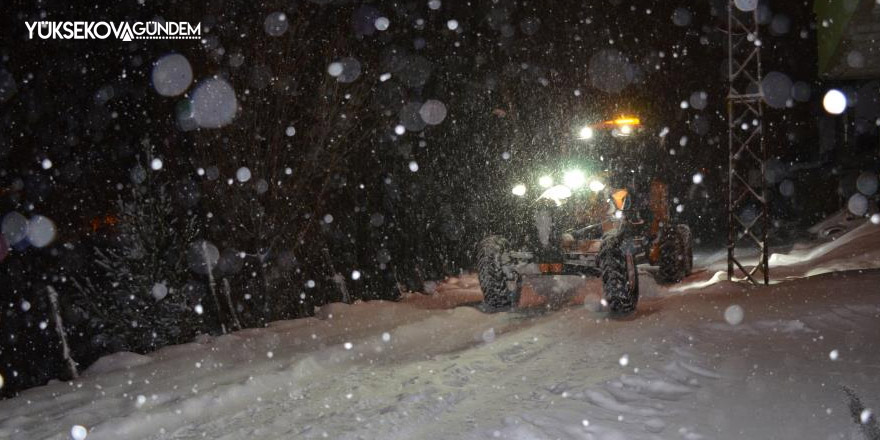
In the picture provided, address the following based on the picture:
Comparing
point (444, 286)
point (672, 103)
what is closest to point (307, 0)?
point (444, 286)

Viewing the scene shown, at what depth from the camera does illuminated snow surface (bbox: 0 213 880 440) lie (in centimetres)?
439

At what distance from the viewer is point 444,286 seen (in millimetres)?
15070

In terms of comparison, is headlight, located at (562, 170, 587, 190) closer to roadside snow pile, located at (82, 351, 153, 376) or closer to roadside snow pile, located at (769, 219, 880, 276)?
roadside snow pile, located at (769, 219, 880, 276)

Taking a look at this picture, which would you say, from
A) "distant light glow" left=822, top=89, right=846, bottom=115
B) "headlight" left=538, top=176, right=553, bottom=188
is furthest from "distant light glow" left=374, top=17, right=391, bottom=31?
"distant light glow" left=822, top=89, right=846, bottom=115

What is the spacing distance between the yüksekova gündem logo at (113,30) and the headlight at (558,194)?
6.30m

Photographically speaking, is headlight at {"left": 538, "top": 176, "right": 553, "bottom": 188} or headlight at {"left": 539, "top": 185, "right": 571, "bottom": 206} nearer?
headlight at {"left": 539, "top": 185, "right": 571, "bottom": 206}

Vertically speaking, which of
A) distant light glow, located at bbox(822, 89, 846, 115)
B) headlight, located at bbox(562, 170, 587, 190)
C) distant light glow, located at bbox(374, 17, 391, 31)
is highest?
distant light glow, located at bbox(374, 17, 391, 31)

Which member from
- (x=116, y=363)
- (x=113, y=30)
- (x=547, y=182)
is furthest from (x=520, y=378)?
(x=113, y=30)

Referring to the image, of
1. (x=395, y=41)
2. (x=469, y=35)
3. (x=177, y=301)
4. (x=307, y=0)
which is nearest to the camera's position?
(x=177, y=301)

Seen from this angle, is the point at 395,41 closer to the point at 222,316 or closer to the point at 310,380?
the point at 222,316

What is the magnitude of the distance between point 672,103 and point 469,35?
1255 cm

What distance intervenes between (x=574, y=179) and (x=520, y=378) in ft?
16.4

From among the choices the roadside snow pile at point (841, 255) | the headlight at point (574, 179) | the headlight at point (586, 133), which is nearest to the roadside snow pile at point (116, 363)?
the headlight at point (574, 179)

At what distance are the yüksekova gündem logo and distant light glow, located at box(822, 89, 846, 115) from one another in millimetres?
23315
